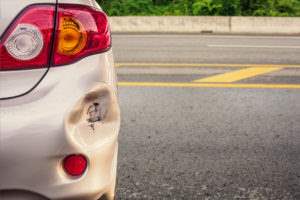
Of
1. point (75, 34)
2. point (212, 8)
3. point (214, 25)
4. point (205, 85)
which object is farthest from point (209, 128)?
point (212, 8)

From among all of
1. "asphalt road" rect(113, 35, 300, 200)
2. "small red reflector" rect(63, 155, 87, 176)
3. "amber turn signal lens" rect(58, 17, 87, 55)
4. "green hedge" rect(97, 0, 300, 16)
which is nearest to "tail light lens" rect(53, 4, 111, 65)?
"amber turn signal lens" rect(58, 17, 87, 55)

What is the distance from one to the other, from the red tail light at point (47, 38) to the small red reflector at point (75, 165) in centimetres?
34

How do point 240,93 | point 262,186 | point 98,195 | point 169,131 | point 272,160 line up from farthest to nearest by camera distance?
point 240,93, point 169,131, point 272,160, point 262,186, point 98,195

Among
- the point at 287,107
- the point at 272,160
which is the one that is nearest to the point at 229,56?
the point at 287,107

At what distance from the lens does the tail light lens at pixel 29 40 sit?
76.2 inches

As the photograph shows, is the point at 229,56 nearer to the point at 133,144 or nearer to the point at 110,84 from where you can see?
the point at 133,144

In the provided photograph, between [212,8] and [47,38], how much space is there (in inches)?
633

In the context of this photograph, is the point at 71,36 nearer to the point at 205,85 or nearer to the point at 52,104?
the point at 52,104

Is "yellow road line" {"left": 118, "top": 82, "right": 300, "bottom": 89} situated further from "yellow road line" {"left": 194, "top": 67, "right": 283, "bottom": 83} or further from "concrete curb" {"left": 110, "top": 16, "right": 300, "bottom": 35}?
"concrete curb" {"left": 110, "top": 16, "right": 300, "bottom": 35}

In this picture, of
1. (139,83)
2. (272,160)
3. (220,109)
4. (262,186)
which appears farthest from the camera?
(139,83)

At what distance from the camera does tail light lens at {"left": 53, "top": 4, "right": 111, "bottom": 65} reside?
2004 millimetres

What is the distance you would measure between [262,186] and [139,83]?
138 inches

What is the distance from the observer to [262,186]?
3363 mm

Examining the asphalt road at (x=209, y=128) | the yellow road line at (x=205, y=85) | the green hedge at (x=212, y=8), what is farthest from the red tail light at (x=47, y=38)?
the green hedge at (x=212, y=8)
